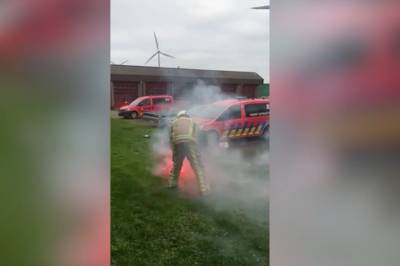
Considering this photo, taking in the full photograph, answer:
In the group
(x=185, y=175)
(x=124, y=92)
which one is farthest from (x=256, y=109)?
(x=124, y=92)

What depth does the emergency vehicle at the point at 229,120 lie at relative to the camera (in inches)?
67.0

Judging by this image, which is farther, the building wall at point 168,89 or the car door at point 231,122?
the car door at point 231,122

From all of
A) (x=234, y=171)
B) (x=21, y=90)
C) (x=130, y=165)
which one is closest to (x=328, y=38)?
(x=21, y=90)

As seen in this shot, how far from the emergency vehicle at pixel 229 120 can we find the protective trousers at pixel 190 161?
0.28 ft

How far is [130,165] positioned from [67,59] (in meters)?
0.78

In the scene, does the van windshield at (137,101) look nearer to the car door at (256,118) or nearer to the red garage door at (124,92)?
the red garage door at (124,92)

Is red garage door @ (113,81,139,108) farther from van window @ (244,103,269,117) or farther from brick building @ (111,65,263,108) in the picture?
van window @ (244,103,269,117)

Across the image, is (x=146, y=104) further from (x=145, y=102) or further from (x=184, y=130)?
(x=184, y=130)

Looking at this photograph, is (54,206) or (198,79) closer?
(54,206)

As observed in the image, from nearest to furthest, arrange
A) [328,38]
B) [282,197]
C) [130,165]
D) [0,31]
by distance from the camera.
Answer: [0,31] → [328,38] → [282,197] → [130,165]

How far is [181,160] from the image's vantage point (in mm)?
1752

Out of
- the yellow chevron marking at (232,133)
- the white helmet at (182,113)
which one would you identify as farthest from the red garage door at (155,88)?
the yellow chevron marking at (232,133)

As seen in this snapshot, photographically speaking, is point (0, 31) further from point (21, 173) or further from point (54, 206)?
point (54, 206)

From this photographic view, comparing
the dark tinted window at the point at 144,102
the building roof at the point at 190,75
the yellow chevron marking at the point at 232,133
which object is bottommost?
the yellow chevron marking at the point at 232,133
